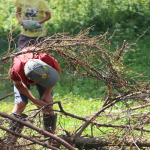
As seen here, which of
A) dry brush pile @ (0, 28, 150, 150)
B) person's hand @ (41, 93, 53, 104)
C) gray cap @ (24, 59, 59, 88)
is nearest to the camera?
dry brush pile @ (0, 28, 150, 150)

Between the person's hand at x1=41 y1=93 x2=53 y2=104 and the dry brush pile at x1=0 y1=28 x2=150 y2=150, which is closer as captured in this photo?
the dry brush pile at x1=0 y1=28 x2=150 y2=150

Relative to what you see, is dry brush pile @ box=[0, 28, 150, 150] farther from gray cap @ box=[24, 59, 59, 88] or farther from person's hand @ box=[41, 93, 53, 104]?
person's hand @ box=[41, 93, 53, 104]

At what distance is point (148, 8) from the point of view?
28.3ft

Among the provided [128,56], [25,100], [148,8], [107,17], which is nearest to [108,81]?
[25,100]

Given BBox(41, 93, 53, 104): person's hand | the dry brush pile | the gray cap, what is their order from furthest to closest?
BBox(41, 93, 53, 104): person's hand < the gray cap < the dry brush pile

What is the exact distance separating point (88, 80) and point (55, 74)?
320 cm

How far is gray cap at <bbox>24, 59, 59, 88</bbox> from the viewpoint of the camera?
8.07ft

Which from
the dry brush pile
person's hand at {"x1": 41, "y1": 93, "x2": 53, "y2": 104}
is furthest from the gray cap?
person's hand at {"x1": 41, "y1": 93, "x2": 53, "y2": 104}

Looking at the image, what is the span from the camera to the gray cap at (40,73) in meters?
2.46

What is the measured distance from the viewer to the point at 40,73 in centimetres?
248

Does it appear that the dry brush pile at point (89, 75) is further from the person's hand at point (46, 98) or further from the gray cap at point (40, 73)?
the person's hand at point (46, 98)

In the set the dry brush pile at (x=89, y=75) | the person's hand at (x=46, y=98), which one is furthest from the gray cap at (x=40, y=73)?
the person's hand at (x=46, y=98)

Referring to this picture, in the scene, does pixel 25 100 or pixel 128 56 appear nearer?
pixel 25 100

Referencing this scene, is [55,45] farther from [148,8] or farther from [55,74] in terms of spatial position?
[148,8]
